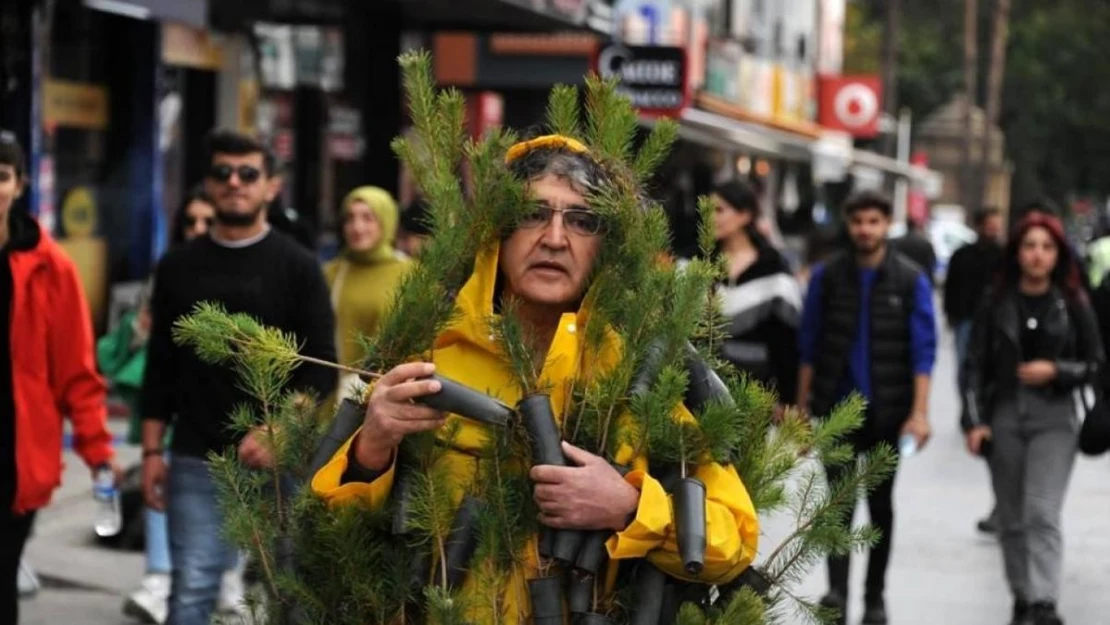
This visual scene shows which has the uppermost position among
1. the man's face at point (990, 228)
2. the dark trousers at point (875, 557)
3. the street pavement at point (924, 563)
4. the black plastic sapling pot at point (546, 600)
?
the black plastic sapling pot at point (546, 600)

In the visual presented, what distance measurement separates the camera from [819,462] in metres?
4.28

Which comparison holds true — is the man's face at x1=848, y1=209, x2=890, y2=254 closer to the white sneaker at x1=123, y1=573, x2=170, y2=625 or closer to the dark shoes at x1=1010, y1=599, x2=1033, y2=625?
the dark shoes at x1=1010, y1=599, x2=1033, y2=625

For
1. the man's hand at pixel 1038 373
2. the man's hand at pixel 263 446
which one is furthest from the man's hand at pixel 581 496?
the man's hand at pixel 1038 373

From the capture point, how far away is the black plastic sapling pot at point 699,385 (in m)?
3.98

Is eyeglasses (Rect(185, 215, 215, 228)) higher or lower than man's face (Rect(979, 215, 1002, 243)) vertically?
higher

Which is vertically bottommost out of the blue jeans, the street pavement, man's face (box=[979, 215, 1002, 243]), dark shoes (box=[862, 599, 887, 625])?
the street pavement

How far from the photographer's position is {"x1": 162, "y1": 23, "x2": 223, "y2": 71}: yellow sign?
1766cm

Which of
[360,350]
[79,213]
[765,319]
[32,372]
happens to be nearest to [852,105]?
[79,213]

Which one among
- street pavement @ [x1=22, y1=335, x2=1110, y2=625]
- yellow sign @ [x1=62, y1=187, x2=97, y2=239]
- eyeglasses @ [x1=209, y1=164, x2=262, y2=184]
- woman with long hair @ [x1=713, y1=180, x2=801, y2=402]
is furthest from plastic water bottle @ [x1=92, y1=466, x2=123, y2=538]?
yellow sign @ [x1=62, y1=187, x2=97, y2=239]

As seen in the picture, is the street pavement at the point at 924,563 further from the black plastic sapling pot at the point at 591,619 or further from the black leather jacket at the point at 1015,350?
the black plastic sapling pot at the point at 591,619

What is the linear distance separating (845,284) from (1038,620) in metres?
1.56

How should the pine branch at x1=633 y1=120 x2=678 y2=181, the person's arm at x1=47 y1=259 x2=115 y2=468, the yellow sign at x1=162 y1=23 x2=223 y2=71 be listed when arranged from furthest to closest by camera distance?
1. the yellow sign at x1=162 y1=23 x2=223 y2=71
2. the person's arm at x1=47 y1=259 x2=115 y2=468
3. the pine branch at x1=633 y1=120 x2=678 y2=181

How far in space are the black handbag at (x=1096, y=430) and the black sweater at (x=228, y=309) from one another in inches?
137

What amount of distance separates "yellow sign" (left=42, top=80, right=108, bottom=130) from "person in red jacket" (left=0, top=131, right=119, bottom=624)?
907 cm
